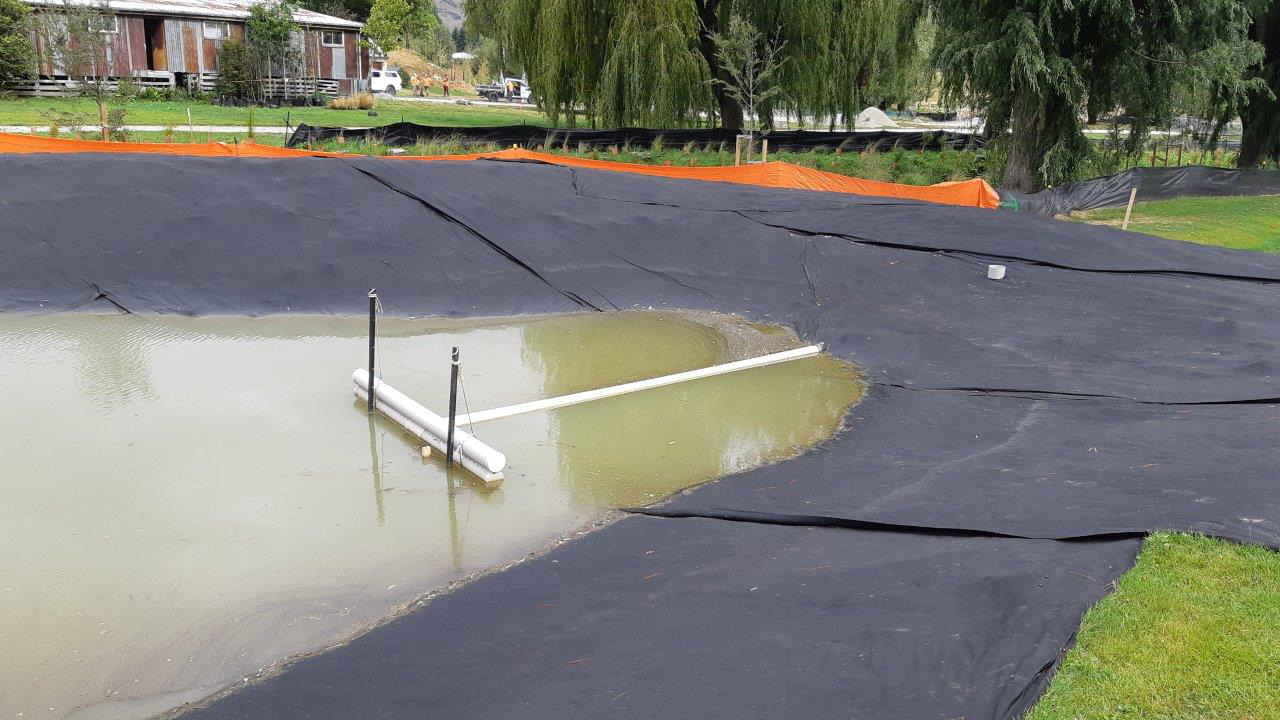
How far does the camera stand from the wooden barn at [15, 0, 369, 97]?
2898cm

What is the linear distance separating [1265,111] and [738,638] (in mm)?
22217

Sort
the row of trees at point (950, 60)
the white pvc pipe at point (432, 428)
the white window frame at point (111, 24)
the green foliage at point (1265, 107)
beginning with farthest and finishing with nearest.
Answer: the white window frame at point (111, 24) → the green foliage at point (1265, 107) → the row of trees at point (950, 60) → the white pvc pipe at point (432, 428)

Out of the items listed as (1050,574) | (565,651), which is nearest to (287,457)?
(565,651)

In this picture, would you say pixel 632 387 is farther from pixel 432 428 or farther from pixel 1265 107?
pixel 1265 107

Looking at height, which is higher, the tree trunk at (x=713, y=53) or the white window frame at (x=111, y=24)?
the white window frame at (x=111, y=24)

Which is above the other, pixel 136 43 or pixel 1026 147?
pixel 136 43

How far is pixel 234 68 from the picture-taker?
104 feet

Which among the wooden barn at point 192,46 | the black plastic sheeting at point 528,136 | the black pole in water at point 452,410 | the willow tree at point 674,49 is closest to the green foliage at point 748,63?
the willow tree at point 674,49

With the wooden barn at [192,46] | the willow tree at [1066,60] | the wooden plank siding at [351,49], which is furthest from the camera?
the wooden plank siding at [351,49]

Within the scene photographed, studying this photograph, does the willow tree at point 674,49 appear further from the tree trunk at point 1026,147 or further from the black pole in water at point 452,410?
the black pole in water at point 452,410

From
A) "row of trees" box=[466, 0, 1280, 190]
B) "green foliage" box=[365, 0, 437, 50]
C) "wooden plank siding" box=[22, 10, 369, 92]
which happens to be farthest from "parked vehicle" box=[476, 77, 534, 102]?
"row of trees" box=[466, 0, 1280, 190]

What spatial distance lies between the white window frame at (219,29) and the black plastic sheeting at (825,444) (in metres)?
A: 24.6

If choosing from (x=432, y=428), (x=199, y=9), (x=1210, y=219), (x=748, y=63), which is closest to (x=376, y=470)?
(x=432, y=428)

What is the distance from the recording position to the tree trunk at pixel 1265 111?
1998cm
